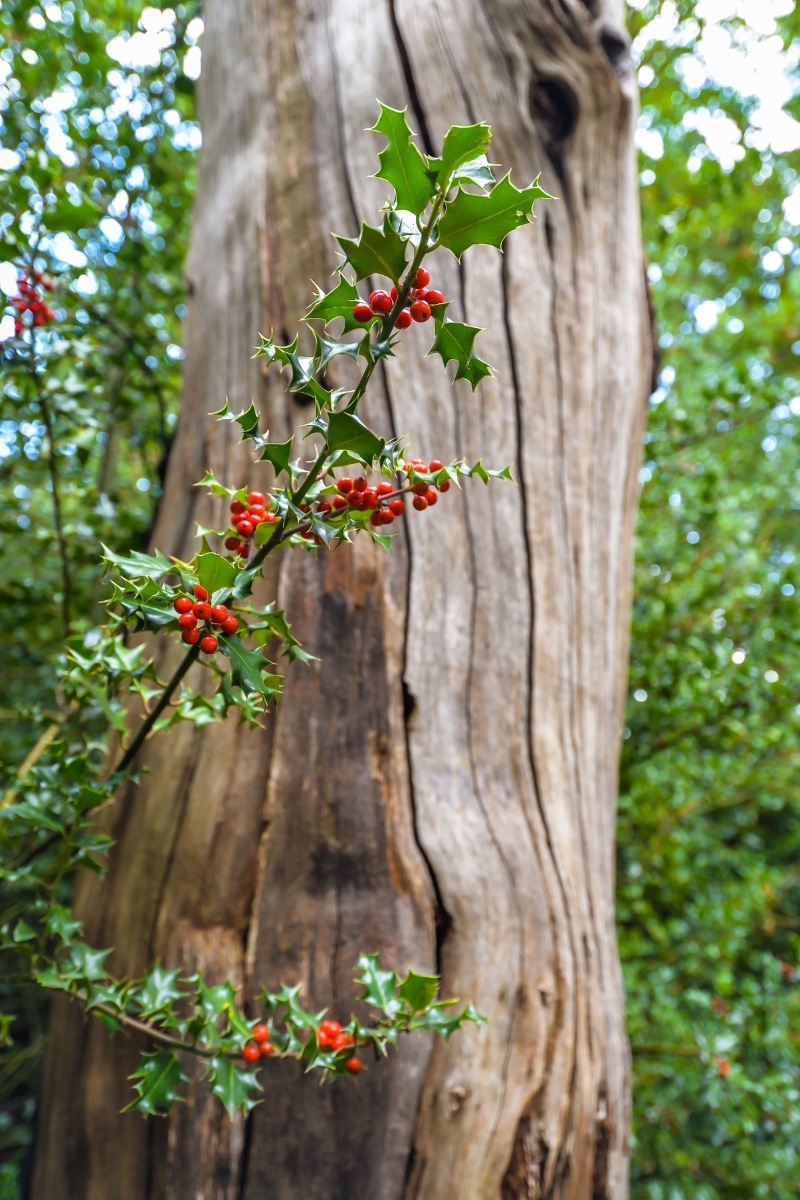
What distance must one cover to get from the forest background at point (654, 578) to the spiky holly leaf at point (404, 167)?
0.90 meters

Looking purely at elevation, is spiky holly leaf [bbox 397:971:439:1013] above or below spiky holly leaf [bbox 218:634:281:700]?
below

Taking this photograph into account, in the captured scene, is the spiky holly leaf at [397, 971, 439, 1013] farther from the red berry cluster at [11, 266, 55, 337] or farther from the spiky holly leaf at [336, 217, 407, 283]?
the red berry cluster at [11, 266, 55, 337]

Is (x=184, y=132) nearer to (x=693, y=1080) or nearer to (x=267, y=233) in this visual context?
(x=267, y=233)

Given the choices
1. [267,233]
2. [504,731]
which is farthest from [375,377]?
[504,731]

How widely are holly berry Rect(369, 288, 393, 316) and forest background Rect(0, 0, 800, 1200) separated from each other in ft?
2.94

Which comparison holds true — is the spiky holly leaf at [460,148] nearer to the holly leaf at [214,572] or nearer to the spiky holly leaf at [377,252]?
the spiky holly leaf at [377,252]

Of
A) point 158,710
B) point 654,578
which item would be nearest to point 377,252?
point 158,710

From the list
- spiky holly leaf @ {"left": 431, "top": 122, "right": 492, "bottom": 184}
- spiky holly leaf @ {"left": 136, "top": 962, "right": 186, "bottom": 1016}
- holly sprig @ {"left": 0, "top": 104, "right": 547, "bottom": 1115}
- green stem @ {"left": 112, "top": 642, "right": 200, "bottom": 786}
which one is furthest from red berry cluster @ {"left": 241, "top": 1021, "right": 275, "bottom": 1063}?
spiky holly leaf @ {"left": 431, "top": 122, "right": 492, "bottom": 184}

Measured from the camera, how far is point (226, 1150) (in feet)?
3.40

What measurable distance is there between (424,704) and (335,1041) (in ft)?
1.62

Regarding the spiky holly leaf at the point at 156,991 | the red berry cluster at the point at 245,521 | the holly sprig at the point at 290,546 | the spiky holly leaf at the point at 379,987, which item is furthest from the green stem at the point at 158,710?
the spiky holly leaf at the point at 379,987

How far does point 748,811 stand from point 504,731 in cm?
255

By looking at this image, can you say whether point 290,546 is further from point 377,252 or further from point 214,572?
point 377,252

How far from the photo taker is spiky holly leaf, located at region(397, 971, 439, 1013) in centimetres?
91
